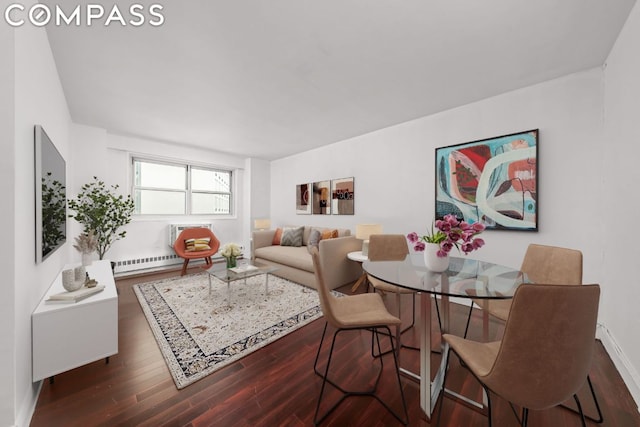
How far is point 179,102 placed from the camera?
2912mm

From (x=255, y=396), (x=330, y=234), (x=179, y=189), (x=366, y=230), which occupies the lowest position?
(x=255, y=396)

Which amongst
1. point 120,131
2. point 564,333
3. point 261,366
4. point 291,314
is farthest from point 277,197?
Result: point 564,333

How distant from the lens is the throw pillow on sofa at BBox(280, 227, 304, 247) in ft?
15.0

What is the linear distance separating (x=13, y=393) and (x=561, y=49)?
419 centimetres

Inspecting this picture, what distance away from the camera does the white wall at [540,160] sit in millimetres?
2213

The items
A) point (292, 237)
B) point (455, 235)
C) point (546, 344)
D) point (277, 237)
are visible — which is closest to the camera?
point (546, 344)

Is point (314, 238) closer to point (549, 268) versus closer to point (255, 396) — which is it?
point (255, 396)

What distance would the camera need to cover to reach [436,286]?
4.32ft

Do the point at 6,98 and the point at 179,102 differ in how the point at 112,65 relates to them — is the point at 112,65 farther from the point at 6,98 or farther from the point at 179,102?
the point at 6,98

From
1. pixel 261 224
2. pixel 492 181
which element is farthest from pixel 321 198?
pixel 492 181

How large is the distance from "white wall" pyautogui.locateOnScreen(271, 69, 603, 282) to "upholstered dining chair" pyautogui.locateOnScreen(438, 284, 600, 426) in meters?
2.01

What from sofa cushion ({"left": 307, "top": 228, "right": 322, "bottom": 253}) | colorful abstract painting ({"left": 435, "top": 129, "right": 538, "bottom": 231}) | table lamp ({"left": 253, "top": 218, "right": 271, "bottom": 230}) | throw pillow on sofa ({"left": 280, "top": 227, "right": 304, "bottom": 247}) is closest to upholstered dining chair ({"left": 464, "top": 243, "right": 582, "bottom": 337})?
colorful abstract painting ({"left": 435, "top": 129, "right": 538, "bottom": 231})

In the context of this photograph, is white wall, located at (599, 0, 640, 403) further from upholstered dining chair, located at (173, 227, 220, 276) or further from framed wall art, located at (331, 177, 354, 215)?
upholstered dining chair, located at (173, 227, 220, 276)

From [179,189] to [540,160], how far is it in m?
5.96
